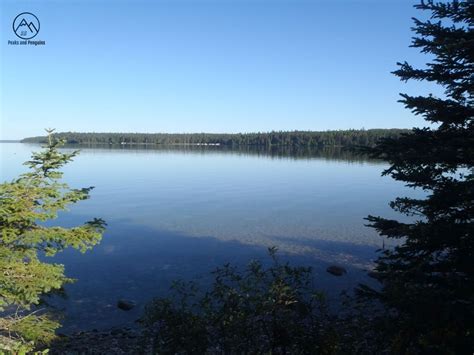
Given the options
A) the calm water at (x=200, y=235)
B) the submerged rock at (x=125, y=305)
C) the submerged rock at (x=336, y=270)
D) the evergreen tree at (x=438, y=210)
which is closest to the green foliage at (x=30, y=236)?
the calm water at (x=200, y=235)

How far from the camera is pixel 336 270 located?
2055cm

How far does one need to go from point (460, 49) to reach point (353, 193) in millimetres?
41994

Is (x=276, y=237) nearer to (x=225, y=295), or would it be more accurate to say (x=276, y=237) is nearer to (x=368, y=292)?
(x=368, y=292)

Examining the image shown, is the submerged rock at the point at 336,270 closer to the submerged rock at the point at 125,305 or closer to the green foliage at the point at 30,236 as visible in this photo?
the submerged rock at the point at 125,305

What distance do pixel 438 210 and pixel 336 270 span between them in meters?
12.2

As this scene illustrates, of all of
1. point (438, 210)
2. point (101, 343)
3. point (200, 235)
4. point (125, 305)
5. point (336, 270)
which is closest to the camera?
point (438, 210)

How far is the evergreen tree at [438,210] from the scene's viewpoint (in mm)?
7418

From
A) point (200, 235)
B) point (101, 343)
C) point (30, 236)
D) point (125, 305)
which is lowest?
point (101, 343)

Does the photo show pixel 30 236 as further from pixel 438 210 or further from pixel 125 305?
pixel 125 305

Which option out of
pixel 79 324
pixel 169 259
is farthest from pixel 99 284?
pixel 169 259

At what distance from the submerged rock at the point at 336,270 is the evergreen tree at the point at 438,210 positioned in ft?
36.7

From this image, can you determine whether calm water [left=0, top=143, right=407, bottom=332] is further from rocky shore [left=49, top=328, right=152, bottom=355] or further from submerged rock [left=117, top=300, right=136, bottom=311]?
rocky shore [left=49, top=328, right=152, bottom=355]

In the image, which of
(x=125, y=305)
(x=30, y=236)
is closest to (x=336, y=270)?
(x=125, y=305)

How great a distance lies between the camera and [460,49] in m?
Result: 8.58
